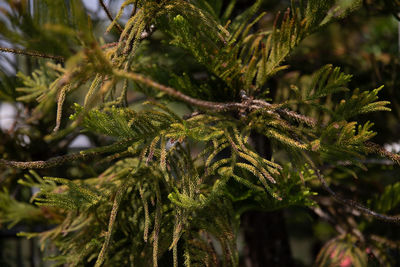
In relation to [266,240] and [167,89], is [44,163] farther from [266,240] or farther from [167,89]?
[266,240]

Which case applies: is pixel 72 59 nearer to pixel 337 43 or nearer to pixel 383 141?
pixel 383 141

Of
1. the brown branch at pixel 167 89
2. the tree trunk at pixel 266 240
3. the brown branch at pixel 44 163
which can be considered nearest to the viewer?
the brown branch at pixel 167 89

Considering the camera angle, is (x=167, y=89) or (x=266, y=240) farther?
(x=266, y=240)

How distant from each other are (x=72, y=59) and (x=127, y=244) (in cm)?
36

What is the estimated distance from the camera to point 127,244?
1.81 feet

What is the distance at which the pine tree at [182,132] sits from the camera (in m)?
0.36

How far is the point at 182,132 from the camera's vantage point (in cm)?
40

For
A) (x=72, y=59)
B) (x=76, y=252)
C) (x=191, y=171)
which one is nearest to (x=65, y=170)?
(x=76, y=252)

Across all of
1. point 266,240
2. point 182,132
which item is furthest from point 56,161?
point 266,240

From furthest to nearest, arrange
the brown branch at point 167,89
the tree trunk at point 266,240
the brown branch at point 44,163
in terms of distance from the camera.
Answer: the tree trunk at point 266,240
the brown branch at point 44,163
the brown branch at point 167,89

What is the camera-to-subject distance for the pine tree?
1.20 feet

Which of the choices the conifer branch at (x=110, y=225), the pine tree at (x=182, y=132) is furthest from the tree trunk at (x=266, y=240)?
the conifer branch at (x=110, y=225)

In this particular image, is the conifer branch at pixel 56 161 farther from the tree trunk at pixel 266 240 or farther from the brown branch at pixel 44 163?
the tree trunk at pixel 266 240

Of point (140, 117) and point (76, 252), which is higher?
point (140, 117)
